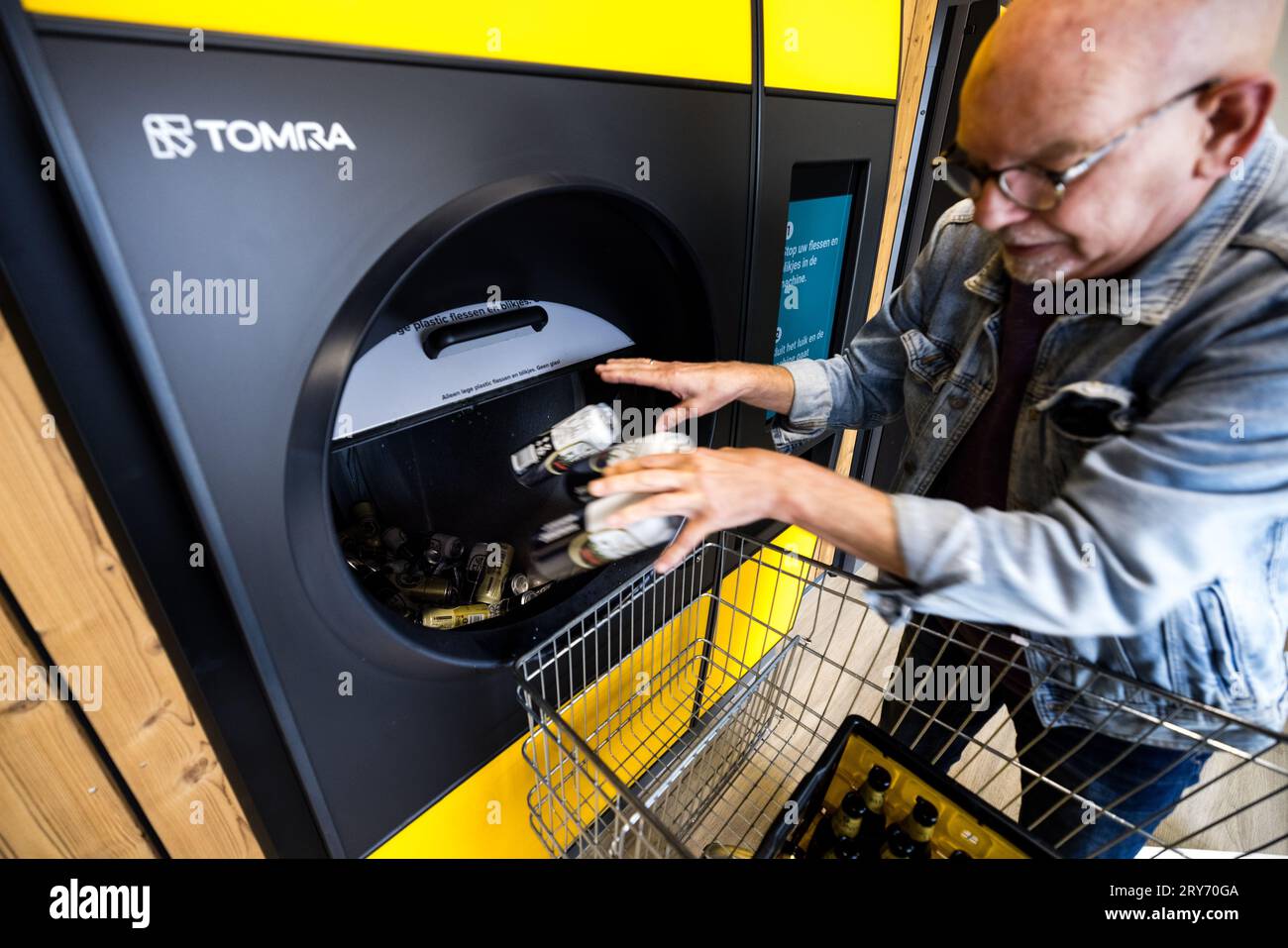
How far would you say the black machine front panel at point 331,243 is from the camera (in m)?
Result: 0.54

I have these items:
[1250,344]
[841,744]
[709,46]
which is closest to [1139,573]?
[1250,344]

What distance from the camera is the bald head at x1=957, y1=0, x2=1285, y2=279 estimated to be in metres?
0.57

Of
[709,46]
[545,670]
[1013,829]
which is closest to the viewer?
[1013,829]

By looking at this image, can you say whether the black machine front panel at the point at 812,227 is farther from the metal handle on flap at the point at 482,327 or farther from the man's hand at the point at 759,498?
the man's hand at the point at 759,498

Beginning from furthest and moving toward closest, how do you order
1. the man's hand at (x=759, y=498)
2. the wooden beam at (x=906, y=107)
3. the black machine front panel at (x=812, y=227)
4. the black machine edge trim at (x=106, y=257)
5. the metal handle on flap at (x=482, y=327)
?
the wooden beam at (x=906, y=107) → the black machine front panel at (x=812, y=227) → the metal handle on flap at (x=482, y=327) → the man's hand at (x=759, y=498) → the black machine edge trim at (x=106, y=257)

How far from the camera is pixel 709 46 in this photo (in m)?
0.94

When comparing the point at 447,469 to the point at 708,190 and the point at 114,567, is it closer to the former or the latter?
the point at 114,567

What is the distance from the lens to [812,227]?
1403 mm

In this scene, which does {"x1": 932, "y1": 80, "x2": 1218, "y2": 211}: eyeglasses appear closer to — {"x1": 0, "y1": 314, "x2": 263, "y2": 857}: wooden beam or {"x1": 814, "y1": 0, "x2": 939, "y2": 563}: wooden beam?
{"x1": 814, "y1": 0, "x2": 939, "y2": 563}: wooden beam

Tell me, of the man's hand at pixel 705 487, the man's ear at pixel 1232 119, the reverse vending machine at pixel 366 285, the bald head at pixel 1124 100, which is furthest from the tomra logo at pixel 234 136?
the man's ear at pixel 1232 119

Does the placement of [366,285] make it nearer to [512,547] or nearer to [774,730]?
[512,547]

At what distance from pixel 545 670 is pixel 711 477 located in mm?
607

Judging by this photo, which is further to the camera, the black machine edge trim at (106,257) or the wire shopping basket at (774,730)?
the wire shopping basket at (774,730)

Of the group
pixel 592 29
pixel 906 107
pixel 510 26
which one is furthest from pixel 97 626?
pixel 906 107
